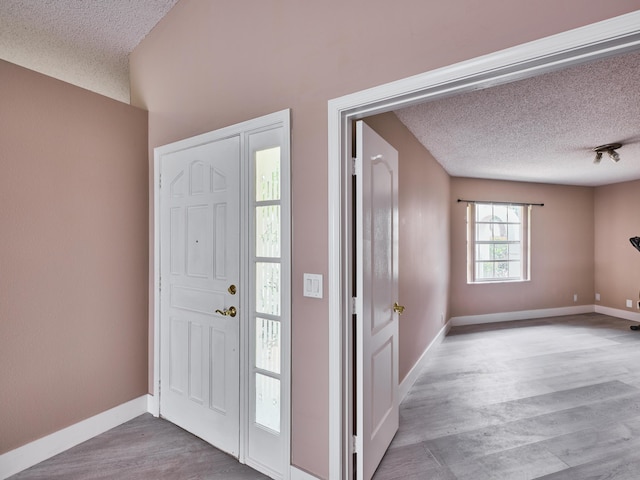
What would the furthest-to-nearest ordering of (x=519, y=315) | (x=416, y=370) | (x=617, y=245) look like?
(x=617, y=245), (x=519, y=315), (x=416, y=370)

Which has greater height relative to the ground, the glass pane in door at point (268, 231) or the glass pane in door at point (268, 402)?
the glass pane in door at point (268, 231)

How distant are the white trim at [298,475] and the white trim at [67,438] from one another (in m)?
1.53

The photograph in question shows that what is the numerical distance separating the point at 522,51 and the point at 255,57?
1.47 m

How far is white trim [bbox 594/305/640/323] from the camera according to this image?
5.84 m

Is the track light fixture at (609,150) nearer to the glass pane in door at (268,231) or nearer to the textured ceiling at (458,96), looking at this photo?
the textured ceiling at (458,96)

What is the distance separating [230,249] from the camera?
2.18 meters

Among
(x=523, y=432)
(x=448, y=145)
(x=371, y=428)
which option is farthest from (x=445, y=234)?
(x=371, y=428)

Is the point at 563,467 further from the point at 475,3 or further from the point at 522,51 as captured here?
the point at 475,3

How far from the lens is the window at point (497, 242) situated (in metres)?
5.83

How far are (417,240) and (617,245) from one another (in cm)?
516

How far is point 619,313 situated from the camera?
6.11 m

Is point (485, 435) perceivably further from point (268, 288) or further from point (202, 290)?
point (202, 290)

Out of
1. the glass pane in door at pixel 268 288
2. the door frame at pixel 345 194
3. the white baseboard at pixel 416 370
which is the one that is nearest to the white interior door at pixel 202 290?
the glass pane in door at pixel 268 288

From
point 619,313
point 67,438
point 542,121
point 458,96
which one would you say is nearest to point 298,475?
point 67,438
